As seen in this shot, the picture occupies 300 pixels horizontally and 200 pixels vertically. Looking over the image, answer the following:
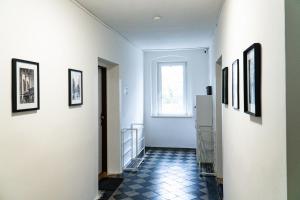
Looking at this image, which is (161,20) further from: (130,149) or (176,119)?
(176,119)

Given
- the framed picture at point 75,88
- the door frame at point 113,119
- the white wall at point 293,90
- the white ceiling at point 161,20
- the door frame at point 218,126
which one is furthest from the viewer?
the door frame at point 113,119

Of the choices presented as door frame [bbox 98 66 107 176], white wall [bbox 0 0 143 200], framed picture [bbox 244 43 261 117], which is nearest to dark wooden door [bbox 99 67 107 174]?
door frame [bbox 98 66 107 176]

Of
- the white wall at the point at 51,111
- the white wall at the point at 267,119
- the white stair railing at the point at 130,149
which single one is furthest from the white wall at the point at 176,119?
the white wall at the point at 267,119

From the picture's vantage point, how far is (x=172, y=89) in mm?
6949

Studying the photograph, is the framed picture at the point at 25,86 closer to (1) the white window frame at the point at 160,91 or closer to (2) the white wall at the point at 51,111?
(2) the white wall at the point at 51,111

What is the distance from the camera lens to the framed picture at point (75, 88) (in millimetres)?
2912

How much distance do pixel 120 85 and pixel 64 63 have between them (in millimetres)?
2090

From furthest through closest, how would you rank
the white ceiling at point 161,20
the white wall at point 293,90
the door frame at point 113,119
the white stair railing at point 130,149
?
the white stair railing at point 130,149 → the door frame at point 113,119 → the white ceiling at point 161,20 → the white wall at point 293,90

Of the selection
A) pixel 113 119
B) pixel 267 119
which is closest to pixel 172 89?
pixel 113 119

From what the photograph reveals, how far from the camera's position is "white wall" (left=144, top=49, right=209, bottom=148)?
6660 mm

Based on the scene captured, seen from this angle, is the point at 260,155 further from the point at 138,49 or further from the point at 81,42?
the point at 138,49

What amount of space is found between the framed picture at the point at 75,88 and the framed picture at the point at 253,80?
1.91m

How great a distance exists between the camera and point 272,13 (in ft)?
3.81

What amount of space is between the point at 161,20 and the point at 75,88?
5.53 ft
